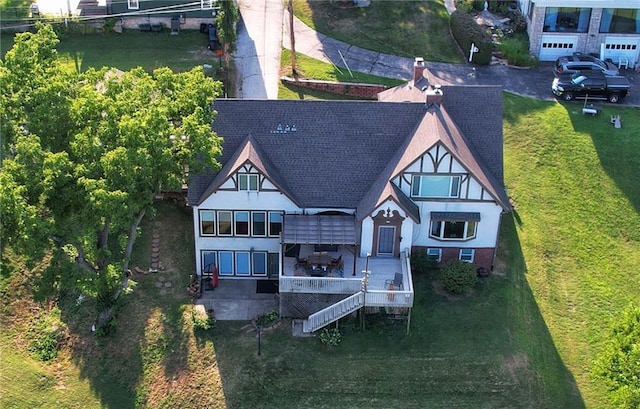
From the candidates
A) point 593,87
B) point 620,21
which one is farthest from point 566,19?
point 593,87

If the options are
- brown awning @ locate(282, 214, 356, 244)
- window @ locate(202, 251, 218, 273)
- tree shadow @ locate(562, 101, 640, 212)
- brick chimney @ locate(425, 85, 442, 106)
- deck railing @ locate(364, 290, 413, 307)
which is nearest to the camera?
deck railing @ locate(364, 290, 413, 307)

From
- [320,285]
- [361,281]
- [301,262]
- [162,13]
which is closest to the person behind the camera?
[361,281]

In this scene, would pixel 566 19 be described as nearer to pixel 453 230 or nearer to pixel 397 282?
pixel 453 230

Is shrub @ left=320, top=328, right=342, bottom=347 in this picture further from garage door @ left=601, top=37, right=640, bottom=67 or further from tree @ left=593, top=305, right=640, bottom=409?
garage door @ left=601, top=37, right=640, bottom=67

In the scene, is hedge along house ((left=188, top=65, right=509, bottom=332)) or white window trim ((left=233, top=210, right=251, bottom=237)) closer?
hedge along house ((left=188, top=65, right=509, bottom=332))

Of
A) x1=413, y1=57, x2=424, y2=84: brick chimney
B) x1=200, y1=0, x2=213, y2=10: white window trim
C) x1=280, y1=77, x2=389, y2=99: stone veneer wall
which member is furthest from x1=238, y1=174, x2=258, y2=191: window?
x1=200, y1=0, x2=213, y2=10: white window trim

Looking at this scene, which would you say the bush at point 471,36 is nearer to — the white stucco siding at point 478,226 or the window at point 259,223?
the white stucco siding at point 478,226
